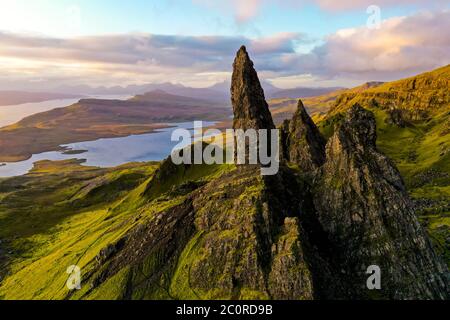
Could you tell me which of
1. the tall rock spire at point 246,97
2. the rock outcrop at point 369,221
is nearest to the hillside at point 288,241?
the rock outcrop at point 369,221

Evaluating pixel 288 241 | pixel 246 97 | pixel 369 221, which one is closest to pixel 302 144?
pixel 246 97

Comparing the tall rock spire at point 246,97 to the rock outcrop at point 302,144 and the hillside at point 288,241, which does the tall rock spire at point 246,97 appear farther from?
the rock outcrop at point 302,144

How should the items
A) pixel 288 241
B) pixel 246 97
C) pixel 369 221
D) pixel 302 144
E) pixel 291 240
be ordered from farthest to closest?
1. pixel 302 144
2. pixel 246 97
3. pixel 369 221
4. pixel 288 241
5. pixel 291 240

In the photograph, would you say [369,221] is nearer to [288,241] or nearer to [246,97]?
[288,241]

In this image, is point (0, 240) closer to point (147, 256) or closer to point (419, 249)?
point (147, 256)

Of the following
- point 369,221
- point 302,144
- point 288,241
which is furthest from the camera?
point 302,144

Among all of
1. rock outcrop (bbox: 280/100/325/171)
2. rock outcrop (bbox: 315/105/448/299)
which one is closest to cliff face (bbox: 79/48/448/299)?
rock outcrop (bbox: 315/105/448/299)

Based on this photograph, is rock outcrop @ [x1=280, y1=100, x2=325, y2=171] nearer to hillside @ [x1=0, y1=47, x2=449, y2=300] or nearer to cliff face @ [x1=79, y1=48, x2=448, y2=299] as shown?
hillside @ [x1=0, y1=47, x2=449, y2=300]
